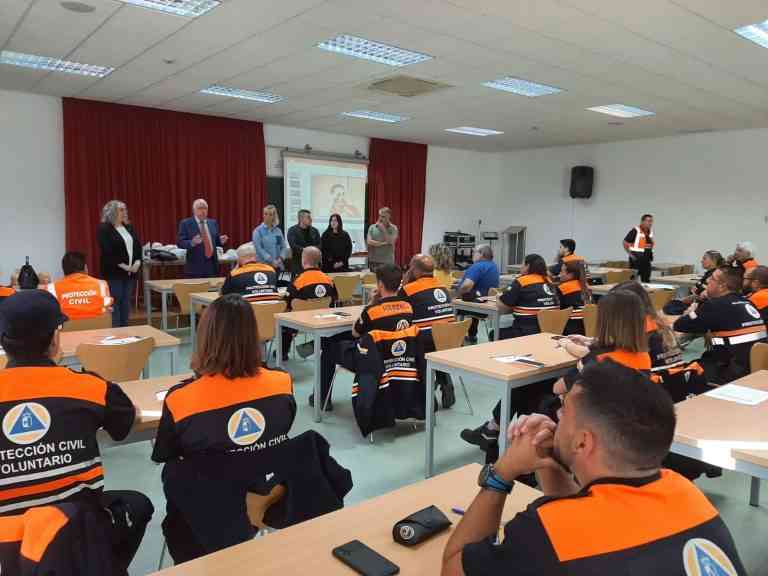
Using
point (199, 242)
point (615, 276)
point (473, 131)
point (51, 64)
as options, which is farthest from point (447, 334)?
point (473, 131)

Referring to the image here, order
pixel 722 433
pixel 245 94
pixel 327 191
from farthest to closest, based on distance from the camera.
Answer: pixel 327 191 < pixel 245 94 < pixel 722 433

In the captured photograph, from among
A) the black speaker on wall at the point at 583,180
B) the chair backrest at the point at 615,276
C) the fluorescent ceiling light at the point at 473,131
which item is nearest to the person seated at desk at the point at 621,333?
the chair backrest at the point at 615,276

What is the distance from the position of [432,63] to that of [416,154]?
19.9ft

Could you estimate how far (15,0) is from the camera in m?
4.37

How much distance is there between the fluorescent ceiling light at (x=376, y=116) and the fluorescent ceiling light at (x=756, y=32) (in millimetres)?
4942

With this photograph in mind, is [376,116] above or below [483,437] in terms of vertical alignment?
above

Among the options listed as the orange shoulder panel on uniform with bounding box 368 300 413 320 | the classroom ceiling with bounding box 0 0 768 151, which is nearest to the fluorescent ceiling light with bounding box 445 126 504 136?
the classroom ceiling with bounding box 0 0 768 151

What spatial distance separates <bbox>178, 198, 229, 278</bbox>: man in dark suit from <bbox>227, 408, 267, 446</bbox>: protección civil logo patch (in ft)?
18.7

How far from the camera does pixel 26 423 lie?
5.29 ft

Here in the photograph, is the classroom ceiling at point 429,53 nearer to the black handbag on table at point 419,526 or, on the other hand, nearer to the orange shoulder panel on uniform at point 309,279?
the orange shoulder panel on uniform at point 309,279

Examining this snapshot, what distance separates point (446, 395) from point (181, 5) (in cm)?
374

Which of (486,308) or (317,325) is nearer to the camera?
(317,325)

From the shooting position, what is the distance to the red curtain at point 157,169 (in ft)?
26.6

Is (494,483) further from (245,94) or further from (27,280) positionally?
(245,94)
